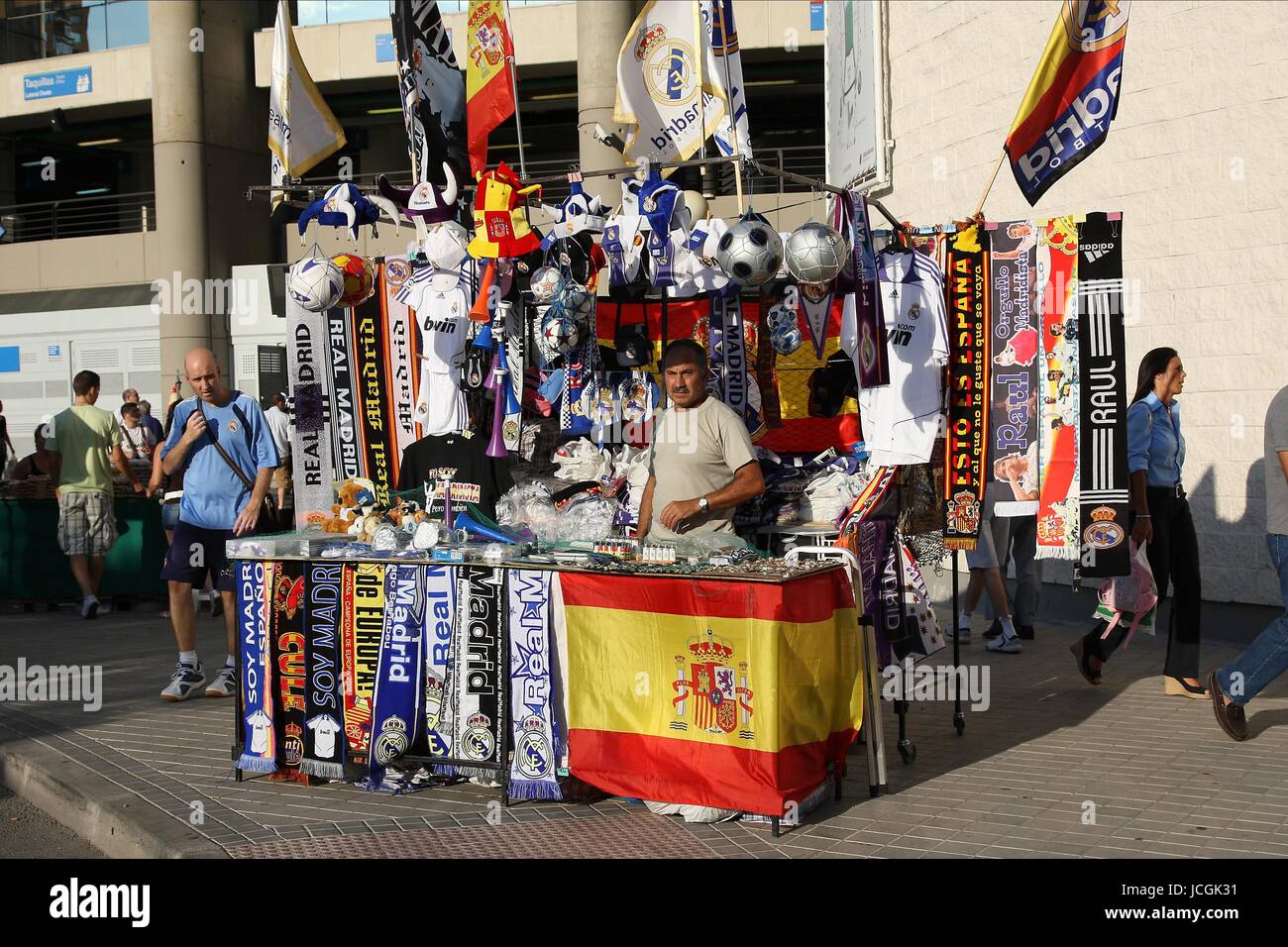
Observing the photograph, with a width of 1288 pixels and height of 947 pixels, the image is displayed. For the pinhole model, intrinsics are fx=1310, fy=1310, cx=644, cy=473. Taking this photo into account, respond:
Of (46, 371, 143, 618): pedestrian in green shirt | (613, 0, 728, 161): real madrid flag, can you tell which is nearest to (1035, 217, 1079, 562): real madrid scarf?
(613, 0, 728, 161): real madrid flag

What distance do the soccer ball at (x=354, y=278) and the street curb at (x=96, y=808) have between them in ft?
9.86

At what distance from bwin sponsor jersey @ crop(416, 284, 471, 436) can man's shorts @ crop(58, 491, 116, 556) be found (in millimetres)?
5530

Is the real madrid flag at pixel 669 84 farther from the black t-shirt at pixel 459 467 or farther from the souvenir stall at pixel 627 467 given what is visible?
the black t-shirt at pixel 459 467

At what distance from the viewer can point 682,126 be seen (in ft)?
25.0

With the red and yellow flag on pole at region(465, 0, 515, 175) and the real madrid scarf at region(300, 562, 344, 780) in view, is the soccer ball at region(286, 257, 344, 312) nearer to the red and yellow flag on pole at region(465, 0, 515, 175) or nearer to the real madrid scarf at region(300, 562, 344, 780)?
the red and yellow flag on pole at region(465, 0, 515, 175)

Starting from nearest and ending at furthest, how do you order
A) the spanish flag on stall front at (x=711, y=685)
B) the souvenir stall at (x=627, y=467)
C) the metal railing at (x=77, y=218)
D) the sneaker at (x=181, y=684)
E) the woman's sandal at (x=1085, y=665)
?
the spanish flag on stall front at (x=711, y=685)
the souvenir stall at (x=627, y=467)
the woman's sandal at (x=1085, y=665)
the sneaker at (x=181, y=684)
the metal railing at (x=77, y=218)

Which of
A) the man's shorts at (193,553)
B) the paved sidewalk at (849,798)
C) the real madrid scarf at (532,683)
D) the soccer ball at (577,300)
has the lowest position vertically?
the paved sidewalk at (849,798)

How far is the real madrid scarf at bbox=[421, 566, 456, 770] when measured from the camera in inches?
243

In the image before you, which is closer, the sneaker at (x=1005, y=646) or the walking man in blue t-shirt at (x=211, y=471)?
the walking man in blue t-shirt at (x=211, y=471)

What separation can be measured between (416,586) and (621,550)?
100cm

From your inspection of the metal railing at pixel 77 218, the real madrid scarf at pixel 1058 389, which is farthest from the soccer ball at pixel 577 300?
the metal railing at pixel 77 218

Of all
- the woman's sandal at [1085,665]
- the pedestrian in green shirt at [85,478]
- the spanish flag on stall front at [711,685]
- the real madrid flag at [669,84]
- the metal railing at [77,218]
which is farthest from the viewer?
the metal railing at [77,218]

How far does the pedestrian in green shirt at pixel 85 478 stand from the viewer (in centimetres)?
1208

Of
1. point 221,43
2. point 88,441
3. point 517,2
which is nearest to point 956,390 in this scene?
point 88,441
